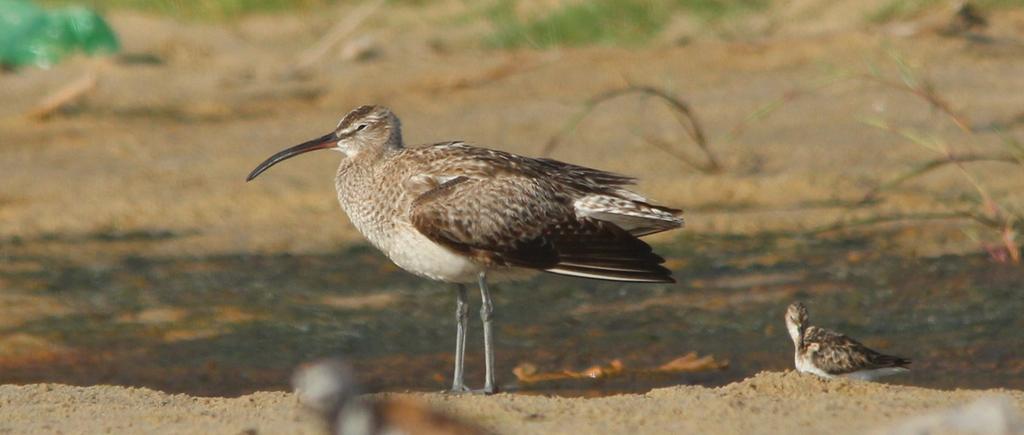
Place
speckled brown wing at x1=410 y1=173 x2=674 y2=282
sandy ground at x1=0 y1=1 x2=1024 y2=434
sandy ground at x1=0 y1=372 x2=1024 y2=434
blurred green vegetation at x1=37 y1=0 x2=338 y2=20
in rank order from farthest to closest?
blurred green vegetation at x1=37 y1=0 x2=338 y2=20, speckled brown wing at x1=410 y1=173 x2=674 y2=282, sandy ground at x1=0 y1=1 x2=1024 y2=434, sandy ground at x1=0 y1=372 x2=1024 y2=434

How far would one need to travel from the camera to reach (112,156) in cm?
1429

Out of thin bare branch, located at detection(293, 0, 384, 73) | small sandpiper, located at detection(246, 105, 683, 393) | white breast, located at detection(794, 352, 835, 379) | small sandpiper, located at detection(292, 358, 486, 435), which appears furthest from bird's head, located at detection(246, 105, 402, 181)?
thin bare branch, located at detection(293, 0, 384, 73)

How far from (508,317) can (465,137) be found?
4962 mm

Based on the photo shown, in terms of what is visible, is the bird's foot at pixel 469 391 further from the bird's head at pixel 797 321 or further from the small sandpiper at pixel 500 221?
the bird's head at pixel 797 321

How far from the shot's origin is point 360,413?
14.7 ft

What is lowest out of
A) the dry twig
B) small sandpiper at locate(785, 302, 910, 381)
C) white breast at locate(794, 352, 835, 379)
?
white breast at locate(794, 352, 835, 379)

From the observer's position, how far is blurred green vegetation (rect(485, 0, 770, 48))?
18.2m

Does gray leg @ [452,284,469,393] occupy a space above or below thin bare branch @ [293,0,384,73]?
below

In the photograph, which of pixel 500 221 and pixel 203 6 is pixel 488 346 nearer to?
pixel 500 221

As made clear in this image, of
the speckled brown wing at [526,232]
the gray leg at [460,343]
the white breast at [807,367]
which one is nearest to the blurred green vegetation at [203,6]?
the gray leg at [460,343]

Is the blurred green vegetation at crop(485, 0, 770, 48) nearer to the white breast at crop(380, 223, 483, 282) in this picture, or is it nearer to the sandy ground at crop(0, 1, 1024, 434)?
the sandy ground at crop(0, 1, 1024, 434)

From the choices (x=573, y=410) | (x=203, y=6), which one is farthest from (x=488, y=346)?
(x=203, y=6)

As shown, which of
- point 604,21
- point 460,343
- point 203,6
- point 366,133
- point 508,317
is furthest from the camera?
point 203,6

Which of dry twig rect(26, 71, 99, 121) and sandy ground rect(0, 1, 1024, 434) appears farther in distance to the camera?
dry twig rect(26, 71, 99, 121)
